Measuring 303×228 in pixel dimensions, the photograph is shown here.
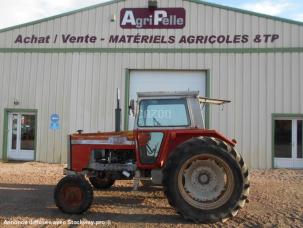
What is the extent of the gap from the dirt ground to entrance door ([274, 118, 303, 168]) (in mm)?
4192

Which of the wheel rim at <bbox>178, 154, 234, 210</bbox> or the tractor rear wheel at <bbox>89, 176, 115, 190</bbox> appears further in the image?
the tractor rear wheel at <bbox>89, 176, 115, 190</bbox>

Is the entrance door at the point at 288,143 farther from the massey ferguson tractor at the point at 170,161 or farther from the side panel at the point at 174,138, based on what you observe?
the side panel at the point at 174,138

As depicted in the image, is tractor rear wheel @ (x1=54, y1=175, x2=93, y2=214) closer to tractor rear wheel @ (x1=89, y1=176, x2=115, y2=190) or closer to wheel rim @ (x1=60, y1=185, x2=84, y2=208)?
wheel rim @ (x1=60, y1=185, x2=84, y2=208)

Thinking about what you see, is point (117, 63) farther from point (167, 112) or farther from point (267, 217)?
point (267, 217)

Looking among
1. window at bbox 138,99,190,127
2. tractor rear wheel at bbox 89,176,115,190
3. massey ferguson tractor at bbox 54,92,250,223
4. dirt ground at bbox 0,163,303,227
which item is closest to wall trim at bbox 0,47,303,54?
dirt ground at bbox 0,163,303,227

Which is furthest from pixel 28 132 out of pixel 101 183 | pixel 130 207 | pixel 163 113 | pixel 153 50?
pixel 163 113

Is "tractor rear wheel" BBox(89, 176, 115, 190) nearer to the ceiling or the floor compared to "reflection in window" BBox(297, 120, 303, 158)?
nearer to the floor

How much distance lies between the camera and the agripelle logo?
1748 cm

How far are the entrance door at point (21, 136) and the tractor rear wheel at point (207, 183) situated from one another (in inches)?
472

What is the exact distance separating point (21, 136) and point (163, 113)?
1184 cm

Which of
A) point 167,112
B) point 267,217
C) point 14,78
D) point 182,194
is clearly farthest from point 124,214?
point 14,78

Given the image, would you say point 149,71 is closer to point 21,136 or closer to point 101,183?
point 21,136

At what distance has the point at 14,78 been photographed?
717 inches

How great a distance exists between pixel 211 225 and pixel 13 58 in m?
13.8
